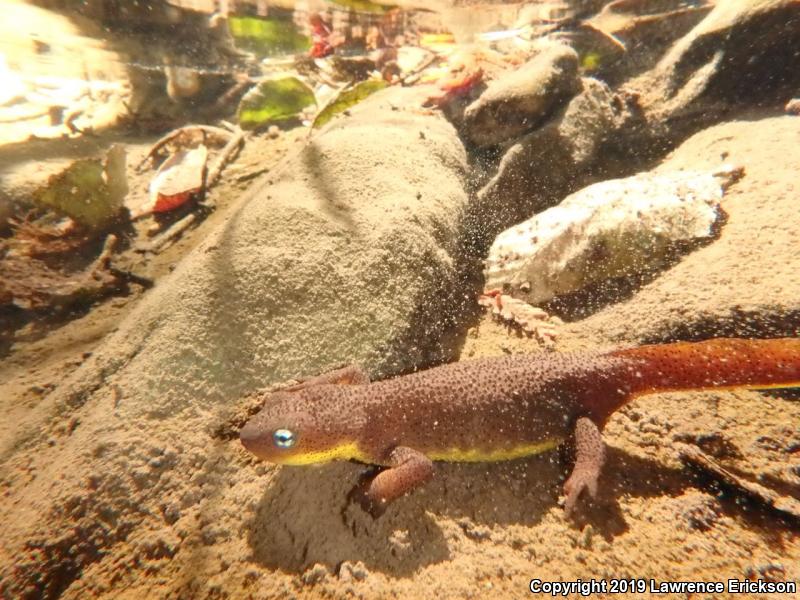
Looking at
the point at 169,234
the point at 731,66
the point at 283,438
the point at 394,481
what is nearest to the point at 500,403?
the point at 394,481

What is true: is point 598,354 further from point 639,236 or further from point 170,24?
point 170,24

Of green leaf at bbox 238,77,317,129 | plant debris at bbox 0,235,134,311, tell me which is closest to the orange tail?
plant debris at bbox 0,235,134,311

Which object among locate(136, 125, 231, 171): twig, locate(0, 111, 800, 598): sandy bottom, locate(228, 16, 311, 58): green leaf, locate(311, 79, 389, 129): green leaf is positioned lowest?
locate(0, 111, 800, 598): sandy bottom

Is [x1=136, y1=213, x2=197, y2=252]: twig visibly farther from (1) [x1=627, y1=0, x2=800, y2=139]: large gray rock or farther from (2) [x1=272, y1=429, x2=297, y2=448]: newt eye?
(1) [x1=627, y1=0, x2=800, y2=139]: large gray rock

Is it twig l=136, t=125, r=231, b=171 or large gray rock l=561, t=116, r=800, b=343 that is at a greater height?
twig l=136, t=125, r=231, b=171

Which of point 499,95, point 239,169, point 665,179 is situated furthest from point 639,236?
point 239,169

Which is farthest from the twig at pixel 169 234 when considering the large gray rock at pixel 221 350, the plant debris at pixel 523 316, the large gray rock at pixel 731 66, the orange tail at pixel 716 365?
the large gray rock at pixel 731 66

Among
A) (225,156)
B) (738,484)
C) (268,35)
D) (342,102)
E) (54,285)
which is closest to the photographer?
(738,484)

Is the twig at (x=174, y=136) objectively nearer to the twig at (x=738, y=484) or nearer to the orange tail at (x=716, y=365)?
the orange tail at (x=716, y=365)

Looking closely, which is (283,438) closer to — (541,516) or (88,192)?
(541,516)
